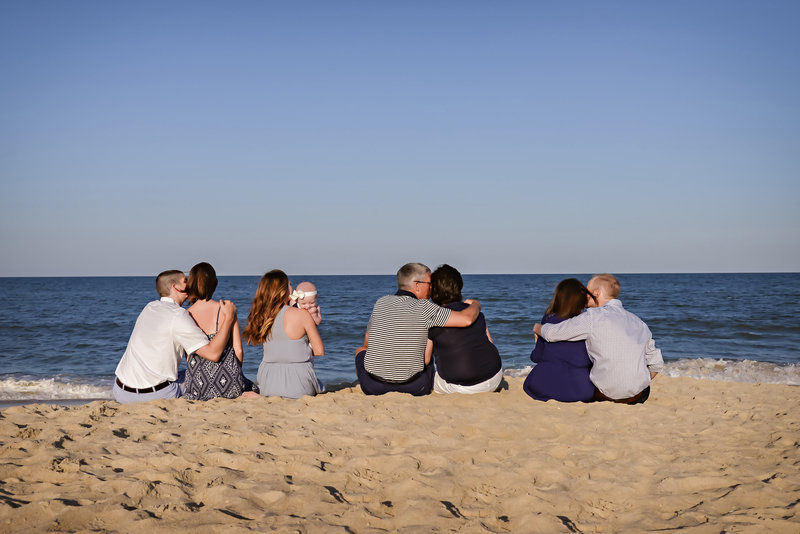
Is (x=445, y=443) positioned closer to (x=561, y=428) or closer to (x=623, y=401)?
(x=561, y=428)

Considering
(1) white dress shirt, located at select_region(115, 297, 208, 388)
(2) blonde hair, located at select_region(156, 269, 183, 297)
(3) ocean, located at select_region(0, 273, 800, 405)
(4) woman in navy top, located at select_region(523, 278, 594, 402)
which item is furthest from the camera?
(3) ocean, located at select_region(0, 273, 800, 405)

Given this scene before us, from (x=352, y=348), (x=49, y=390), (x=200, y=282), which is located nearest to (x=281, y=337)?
(x=200, y=282)

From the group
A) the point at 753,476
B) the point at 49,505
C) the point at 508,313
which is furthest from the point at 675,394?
the point at 508,313

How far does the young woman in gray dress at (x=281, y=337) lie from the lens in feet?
19.4

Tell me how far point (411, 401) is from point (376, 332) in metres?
0.74

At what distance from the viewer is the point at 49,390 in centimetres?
996

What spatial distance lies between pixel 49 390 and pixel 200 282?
6.02 m

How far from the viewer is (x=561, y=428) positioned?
188 inches

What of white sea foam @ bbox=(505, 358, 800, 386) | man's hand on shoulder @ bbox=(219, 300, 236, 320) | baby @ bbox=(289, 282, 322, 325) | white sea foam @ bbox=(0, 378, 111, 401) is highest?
baby @ bbox=(289, 282, 322, 325)

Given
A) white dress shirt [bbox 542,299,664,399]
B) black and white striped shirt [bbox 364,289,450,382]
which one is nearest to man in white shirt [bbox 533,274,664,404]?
white dress shirt [bbox 542,299,664,399]

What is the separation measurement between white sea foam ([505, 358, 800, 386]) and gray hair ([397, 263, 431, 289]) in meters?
5.84

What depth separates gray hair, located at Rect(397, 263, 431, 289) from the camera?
230 inches

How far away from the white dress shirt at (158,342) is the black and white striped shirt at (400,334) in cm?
161

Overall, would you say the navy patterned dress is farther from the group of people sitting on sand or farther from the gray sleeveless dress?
the gray sleeveless dress
